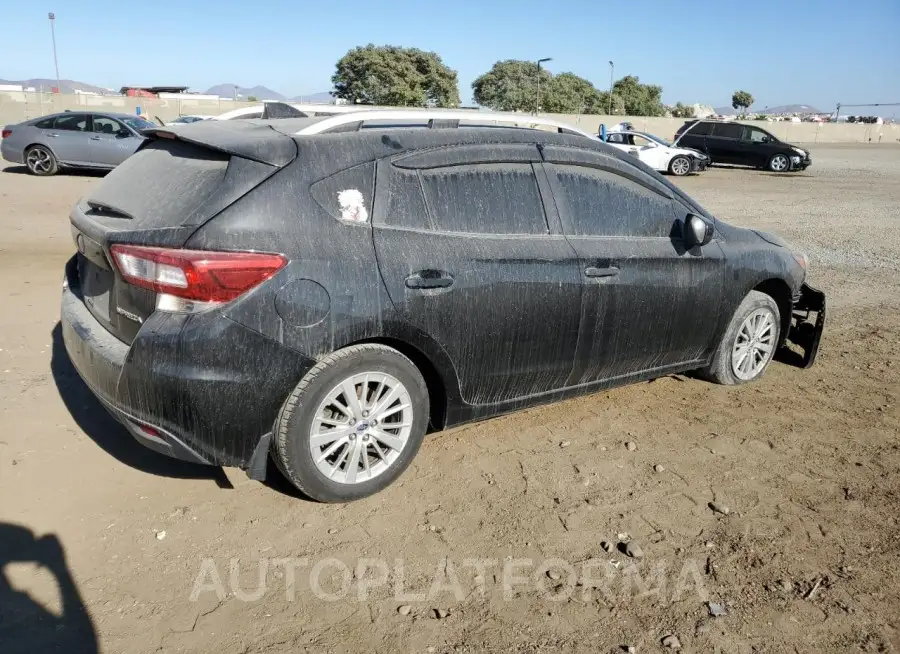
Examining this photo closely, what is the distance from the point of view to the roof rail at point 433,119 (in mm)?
3682

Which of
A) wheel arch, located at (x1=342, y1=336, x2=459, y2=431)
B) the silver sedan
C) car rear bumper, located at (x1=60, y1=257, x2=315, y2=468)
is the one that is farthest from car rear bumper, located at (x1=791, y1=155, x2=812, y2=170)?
car rear bumper, located at (x1=60, y1=257, x2=315, y2=468)

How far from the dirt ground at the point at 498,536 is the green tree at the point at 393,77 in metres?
69.2

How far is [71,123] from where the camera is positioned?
56.4 feet

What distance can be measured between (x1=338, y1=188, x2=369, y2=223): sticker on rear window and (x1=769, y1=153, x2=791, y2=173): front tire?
27.1m

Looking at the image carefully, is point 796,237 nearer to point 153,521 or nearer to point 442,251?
point 442,251

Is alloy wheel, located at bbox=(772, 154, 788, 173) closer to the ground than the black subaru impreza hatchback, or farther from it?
closer to the ground

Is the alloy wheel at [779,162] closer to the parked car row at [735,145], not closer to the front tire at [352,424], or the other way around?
the parked car row at [735,145]

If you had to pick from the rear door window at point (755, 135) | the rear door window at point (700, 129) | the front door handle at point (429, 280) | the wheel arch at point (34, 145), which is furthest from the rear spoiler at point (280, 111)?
the rear door window at point (755, 135)

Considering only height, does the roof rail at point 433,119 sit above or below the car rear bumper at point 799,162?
above

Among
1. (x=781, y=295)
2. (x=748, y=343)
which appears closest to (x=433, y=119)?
(x=748, y=343)

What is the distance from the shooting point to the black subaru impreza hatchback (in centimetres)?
315

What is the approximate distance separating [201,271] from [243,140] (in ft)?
2.31

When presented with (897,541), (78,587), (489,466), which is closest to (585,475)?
(489,466)

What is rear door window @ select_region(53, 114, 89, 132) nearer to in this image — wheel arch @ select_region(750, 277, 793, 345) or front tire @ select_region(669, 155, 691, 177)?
wheel arch @ select_region(750, 277, 793, 345)
